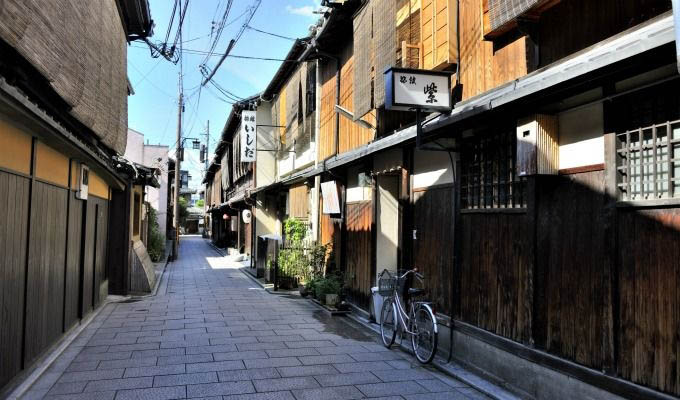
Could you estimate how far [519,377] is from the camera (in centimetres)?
616

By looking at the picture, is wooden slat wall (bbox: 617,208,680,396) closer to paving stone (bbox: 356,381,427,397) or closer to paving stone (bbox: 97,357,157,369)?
paving stone (bbox: 356,381,427,397)

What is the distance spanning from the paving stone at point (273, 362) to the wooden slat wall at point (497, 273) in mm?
2762

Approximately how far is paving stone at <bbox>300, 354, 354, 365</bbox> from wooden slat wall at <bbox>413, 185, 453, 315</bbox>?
1751 mm

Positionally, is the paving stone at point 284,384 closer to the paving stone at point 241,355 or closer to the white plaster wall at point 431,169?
the paving stone at point 241,355

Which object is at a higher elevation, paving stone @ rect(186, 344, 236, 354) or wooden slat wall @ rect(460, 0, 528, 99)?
wooden slat wall @ rect(460, 0, 528, 99)

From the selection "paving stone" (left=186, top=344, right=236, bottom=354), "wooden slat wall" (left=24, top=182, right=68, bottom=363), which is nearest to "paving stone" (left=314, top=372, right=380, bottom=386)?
"paving stone" (left=186, top=344, right=236, bottom=354)

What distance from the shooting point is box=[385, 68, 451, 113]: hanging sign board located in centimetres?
715

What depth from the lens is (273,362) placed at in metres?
7.85

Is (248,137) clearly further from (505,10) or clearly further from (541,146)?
(541,146)

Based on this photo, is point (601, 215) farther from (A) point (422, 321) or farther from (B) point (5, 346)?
(B) point (5, 346)

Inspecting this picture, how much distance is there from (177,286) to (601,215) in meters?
15.5

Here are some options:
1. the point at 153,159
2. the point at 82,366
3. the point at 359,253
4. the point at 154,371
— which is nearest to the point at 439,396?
the point at 154,371

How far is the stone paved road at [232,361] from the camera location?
6414 millimetres

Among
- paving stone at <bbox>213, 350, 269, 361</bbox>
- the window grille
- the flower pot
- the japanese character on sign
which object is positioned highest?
the japanese character on sign
